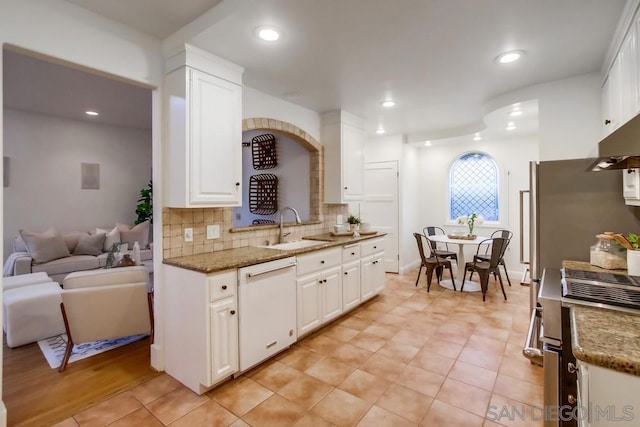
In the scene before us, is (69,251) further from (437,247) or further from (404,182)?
(437,247)

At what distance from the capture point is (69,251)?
15.3ft

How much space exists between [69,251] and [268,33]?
4.67 meters

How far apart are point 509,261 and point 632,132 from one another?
4.63 metres

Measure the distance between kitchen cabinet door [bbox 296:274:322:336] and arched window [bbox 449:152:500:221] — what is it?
3842mm

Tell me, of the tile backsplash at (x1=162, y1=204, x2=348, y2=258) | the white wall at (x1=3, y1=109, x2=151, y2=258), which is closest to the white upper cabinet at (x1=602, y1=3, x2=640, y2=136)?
the tile backsplash at (x1=162, y1=204, x2=348, y2=258)

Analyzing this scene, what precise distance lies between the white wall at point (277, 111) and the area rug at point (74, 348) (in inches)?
96.4

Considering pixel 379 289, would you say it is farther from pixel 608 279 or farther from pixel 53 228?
pixel 53 228

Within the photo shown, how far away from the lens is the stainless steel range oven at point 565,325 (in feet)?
4.44

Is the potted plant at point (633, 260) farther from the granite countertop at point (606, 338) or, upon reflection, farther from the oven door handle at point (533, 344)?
the granite countertop at point (606, 338)

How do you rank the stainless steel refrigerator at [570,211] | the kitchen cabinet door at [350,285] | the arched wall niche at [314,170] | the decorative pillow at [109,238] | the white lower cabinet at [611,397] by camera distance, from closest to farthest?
1. the white lower cabinet at [611,397]
2. the stainless steel refrigerator at [570,211]
3. the kitchen cabinet door at [350,285]
4. the arched wall niche at [314,170]
5. the decorative pillow at [109,238]

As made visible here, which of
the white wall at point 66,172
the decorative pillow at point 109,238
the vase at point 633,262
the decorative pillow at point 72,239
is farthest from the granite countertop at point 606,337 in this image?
the white wall at point 66,172

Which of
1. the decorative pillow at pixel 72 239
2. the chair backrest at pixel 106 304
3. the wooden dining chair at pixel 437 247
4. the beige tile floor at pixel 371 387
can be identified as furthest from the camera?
the wooden dining chair at pixel 437 247

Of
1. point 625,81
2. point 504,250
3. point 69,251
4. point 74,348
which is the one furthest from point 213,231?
point 504,250

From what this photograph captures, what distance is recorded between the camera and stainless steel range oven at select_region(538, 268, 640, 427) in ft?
4.44
